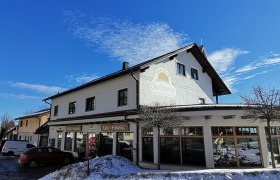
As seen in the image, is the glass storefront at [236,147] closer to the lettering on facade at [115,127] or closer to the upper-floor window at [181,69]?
the lettering on facade at [115,127]

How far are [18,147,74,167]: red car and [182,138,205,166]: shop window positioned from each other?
11077 millimetres

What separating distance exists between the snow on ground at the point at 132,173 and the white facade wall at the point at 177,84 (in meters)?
4.81

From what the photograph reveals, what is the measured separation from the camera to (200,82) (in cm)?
2169

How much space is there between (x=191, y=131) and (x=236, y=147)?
8.18 ft

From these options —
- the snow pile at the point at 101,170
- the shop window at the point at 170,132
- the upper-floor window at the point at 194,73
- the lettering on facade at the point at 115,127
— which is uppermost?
the upper-floor window at the point at 194,73

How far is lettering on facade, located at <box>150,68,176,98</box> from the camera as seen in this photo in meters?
17.4

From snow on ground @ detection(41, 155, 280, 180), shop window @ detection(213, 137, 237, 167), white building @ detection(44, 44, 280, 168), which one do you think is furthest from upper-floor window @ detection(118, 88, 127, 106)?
shop window @ detection(213, 137, 237, 167)

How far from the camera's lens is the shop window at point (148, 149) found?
14.8 meters

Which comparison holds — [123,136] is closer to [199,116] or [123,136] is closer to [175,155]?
[175,155]

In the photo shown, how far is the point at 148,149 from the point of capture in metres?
15.0

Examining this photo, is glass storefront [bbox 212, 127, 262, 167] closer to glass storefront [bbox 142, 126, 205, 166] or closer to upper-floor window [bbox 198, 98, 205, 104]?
glass storefront [bbox 142, 126, 205, 166]

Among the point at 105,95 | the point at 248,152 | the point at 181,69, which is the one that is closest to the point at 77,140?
the point at 105,95

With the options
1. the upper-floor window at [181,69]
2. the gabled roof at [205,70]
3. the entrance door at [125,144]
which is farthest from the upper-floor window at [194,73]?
the entrance door at [125,144]

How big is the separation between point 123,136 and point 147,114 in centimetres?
474
